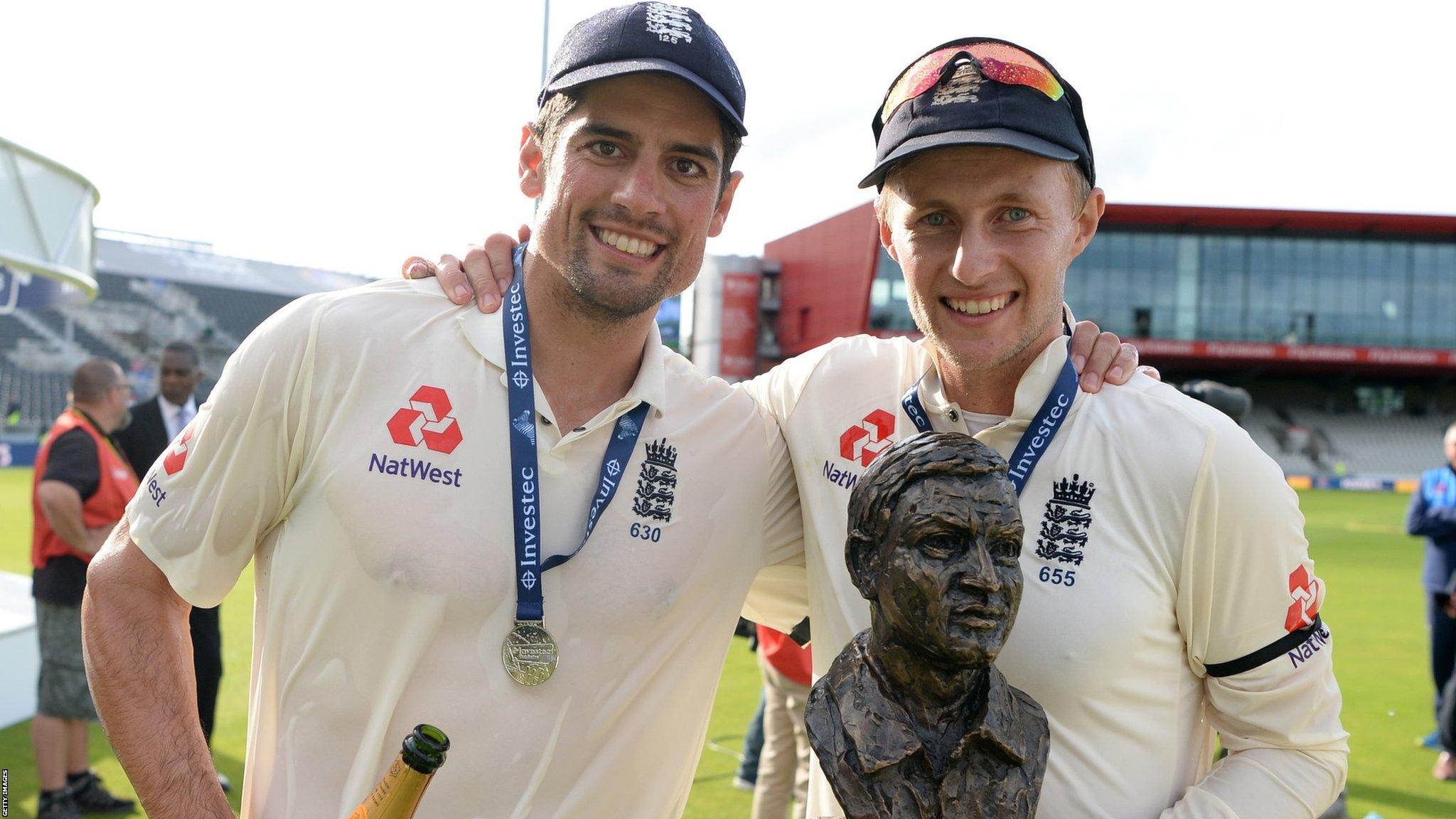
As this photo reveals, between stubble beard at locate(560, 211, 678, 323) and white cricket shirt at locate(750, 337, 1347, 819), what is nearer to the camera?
white cricket shirt at locate(750, 337, 1347, 819)

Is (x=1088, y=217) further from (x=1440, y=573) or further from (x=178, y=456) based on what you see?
(x=1440, y=573)

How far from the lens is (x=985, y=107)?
208 cm

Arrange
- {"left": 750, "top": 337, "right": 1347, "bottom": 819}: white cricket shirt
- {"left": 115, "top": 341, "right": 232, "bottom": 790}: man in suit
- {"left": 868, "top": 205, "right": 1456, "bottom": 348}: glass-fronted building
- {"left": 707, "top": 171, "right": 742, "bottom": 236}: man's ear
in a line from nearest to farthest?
{"left": 750, "top": 337, "right": 1347, "bottom": 819}: white cricket shirt, {"left": 707, "top": 171, "right": 742, "bottom": 236}: man's ear, {"left": 115, "top": 341, "right": 232, "bottom": 790}: man in suit, {"left": 868, "top": 205, "right": 1456, "bottom": 348}: glass-fronted building

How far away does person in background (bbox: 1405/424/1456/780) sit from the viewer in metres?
7.07

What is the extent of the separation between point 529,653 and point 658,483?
0.48 meters

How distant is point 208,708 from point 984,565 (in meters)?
5.22

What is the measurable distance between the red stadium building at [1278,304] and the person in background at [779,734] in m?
41.7

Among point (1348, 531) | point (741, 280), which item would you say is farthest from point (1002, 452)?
point (741, 280)

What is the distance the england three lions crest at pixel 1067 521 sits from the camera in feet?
7.01

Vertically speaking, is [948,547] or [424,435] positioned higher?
[424,435]

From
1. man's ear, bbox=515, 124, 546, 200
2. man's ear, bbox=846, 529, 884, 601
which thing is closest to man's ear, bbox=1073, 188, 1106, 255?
man's ear, bbox=846, 529, 884, 601

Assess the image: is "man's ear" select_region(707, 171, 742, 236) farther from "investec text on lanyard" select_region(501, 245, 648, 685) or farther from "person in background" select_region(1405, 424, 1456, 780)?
"person in background" select_region(1405, 424, 1456, 780)

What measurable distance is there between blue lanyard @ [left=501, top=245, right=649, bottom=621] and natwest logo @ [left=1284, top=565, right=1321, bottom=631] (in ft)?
4.79

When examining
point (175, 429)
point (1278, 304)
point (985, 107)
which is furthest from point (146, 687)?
point (1278, 304)
